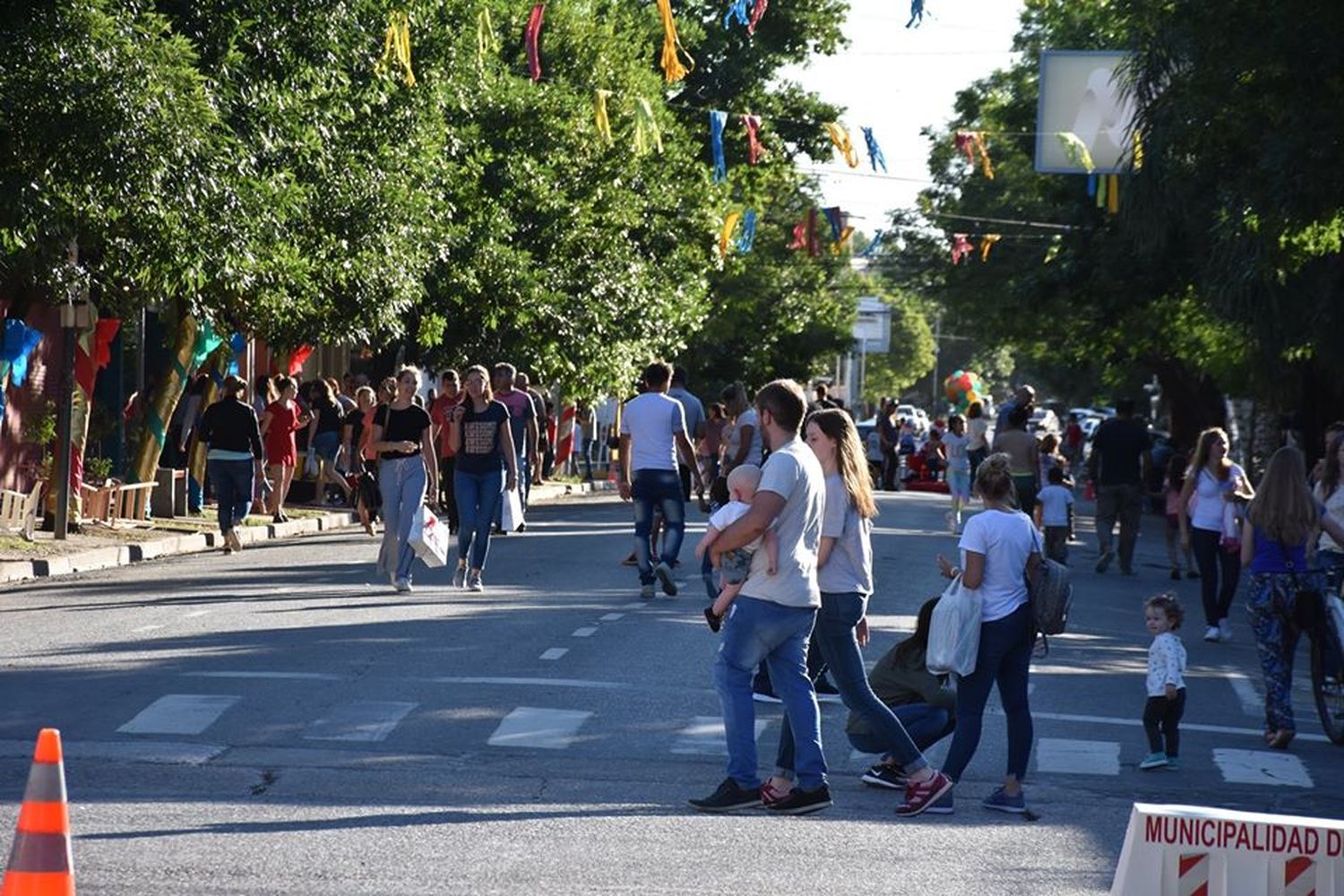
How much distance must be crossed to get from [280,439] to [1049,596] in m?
20.2

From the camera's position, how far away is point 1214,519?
60.5 feet

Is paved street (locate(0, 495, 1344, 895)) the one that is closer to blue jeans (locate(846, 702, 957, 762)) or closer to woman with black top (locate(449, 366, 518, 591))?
blue jeans (locate(846, 702, 957, 762))

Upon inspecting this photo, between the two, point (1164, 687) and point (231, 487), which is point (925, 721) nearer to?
point (1164, 687)

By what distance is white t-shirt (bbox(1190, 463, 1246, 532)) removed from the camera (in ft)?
59.9

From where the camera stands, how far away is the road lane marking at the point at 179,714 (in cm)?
1107

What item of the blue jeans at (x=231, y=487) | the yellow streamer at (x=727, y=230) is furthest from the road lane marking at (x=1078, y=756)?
the yellow streamer at (x=727, y=230)

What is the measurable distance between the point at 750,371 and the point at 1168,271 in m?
29.8

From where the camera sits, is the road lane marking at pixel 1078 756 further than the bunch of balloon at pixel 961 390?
No

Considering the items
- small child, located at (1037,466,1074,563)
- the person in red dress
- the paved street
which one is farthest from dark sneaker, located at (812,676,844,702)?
the person in red dress

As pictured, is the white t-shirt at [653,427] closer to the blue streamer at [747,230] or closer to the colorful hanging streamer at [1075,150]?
the colorful hanging streamer at [1075,150]

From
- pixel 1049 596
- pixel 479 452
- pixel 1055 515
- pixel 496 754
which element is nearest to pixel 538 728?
pixel 496 754

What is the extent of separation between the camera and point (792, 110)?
57.1 meters

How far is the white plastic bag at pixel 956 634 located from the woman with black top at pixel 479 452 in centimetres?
865

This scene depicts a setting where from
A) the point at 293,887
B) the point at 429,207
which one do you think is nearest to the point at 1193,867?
the point at 293,887
